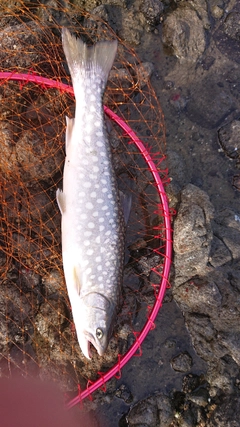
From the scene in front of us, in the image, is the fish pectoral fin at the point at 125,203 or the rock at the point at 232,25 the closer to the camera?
the fish pectoral fin at the point at 125,203

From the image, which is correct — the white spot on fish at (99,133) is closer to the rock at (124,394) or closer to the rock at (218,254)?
the rock at (218,254)

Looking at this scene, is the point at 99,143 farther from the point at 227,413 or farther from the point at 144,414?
the point at 227,413

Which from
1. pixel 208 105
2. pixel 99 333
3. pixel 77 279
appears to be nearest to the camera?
pixel 99 333

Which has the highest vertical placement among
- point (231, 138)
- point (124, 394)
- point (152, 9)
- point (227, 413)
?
point (152, 9)

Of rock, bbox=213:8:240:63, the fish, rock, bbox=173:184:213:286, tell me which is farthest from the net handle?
rock, bbox=213:8:240:63

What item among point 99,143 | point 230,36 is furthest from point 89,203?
point 230,36

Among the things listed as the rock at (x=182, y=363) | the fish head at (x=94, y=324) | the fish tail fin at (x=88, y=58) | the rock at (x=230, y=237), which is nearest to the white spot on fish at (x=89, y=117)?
the fish tail fin at (x=88, y=58)
